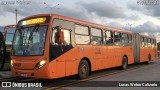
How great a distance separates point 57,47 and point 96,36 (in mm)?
4014

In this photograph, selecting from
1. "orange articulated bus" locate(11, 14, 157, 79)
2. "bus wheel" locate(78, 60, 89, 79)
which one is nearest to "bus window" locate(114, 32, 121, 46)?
"orange articulated bus" locate(11, 14, 157, 79)

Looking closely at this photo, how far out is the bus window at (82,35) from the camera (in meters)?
12.7

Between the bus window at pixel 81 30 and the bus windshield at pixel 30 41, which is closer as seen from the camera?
the bus windshield at pixel 30 41

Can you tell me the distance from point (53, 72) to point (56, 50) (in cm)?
89

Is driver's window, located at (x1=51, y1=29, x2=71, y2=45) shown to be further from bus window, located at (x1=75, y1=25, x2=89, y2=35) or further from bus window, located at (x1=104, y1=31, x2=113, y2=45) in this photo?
bus window, located at (x1=104, y1=31, x2=113, y2=45)

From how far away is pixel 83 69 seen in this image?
1301cm

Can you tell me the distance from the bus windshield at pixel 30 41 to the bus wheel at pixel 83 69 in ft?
8.95

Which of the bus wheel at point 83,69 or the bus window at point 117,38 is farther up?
the bus window at point 117,38

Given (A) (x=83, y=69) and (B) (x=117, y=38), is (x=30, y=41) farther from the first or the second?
(B) (x=117, y=38)

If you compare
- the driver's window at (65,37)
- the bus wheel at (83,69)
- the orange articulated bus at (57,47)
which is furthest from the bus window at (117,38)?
the driver's window at (65,37)

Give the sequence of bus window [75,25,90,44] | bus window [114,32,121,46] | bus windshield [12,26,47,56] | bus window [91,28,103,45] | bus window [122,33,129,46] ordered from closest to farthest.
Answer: bus windshield [12,26,47,56]
bus window [75,25,90,44]
bus window [91,28,103,45]
bus window [114,32,121,46]
bus window [122,33,129,46]

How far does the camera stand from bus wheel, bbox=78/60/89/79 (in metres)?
12.8

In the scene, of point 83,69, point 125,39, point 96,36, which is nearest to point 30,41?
point 83,69

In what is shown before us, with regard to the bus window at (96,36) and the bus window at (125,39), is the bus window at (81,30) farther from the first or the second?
the bus window at (125,39)
